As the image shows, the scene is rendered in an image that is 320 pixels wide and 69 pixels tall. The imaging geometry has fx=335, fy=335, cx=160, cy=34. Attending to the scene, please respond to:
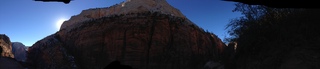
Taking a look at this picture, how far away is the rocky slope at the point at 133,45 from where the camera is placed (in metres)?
42.5

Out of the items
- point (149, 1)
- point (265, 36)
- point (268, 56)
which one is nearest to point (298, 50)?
point (268, 56)

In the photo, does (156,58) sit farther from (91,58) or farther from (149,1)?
(149,1)

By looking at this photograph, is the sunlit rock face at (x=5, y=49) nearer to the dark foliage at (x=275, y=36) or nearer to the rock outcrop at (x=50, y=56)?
the rock outcrop at (x=50, y=56)

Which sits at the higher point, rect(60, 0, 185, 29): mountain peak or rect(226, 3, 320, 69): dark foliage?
rect(60, 0, 185, 29): mountain peak

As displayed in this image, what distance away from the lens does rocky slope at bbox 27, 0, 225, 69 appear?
42500 mm

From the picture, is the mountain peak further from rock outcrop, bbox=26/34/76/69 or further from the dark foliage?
the dark foliage

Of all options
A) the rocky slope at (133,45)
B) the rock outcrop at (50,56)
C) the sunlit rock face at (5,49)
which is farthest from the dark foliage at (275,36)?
the sunlit rock face at (5,49)

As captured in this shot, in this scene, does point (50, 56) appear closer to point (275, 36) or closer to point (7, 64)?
point (7, 64)

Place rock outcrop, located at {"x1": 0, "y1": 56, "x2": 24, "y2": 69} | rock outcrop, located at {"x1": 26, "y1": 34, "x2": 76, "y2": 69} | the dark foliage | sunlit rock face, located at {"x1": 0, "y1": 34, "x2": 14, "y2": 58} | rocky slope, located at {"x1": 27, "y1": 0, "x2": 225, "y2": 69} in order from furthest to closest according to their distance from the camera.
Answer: sunlit rock face, located at {"x1": 0, "y1": 34, "x2": 14, "y2": 58}, rock outcrop, located at {"x1": 26, "y1": 34, "x2": 76, "y2": 69}, rocky slope, located at {"x1": 27, "y1": 0, "x2": 225, "y2": 69}, rock outcrop, located at {"x1": 0, "y1": 56, "x2": 24, "y2": 69}, the dark foliage

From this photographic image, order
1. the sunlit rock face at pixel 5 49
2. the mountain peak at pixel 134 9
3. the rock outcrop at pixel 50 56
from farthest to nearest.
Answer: the mountain peak at pixel 134 9 < the sunlit rock face at pixel 5 49 < the rock outcrop at pixel 50 56

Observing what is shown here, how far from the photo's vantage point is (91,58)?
1783 inches

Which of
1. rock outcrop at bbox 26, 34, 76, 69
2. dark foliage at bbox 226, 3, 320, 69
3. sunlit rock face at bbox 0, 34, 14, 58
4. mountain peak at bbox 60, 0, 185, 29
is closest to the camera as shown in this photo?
dark foliage at bbox 226, 3, 320, 69

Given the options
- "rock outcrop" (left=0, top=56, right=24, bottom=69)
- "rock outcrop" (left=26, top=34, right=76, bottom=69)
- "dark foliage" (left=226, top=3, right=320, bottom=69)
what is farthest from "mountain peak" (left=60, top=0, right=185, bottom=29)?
"dark foliage" (left=226, top=3, right=320, bottom=69)

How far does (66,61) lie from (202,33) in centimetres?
2005
